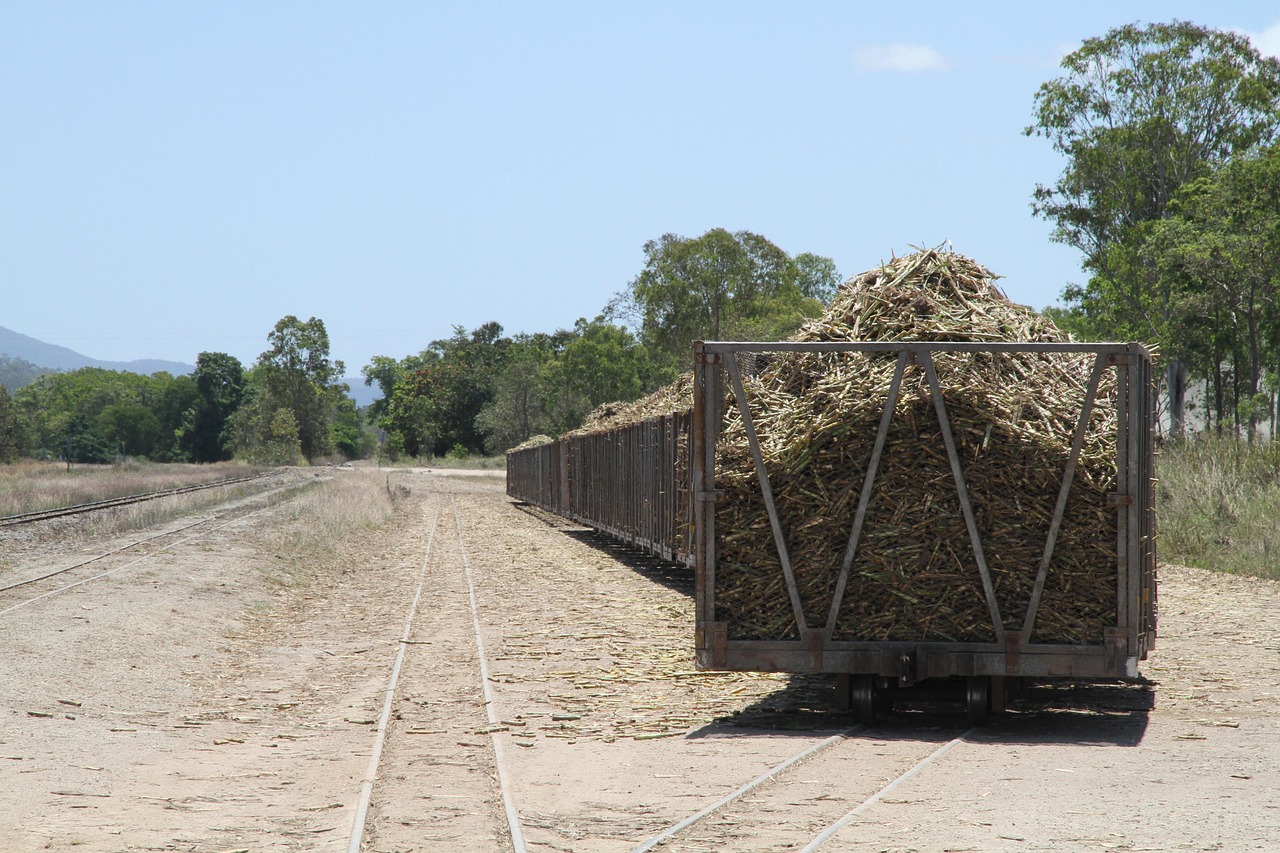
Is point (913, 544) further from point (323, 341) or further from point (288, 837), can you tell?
point (323, 341)

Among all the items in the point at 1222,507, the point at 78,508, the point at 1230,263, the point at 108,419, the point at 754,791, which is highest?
the point at 1230,263

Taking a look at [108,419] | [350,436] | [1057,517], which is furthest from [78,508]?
[350,436]

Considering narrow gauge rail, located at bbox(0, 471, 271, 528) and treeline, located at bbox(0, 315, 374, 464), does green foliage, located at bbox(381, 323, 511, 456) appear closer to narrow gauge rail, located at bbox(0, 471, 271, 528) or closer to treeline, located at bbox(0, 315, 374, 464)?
treeline, located at bbox(0, 315, 374, 464)

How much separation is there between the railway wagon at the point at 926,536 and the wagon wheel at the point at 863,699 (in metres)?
0.02

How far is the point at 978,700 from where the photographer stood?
8.40m

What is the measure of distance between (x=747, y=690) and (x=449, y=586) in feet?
31.9

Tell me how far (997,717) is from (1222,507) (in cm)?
1466

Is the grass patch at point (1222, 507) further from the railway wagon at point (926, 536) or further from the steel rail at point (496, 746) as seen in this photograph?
the steel rail at point (496, 746)

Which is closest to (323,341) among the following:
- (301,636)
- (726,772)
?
(301,636)

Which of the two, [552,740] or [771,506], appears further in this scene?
[771,506]

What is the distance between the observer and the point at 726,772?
23.4ft

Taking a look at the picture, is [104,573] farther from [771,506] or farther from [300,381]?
[300,381]

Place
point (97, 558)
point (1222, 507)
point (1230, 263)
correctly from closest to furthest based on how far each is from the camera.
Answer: point (97, 558)
point (1222, 507)
point (1230, 263)

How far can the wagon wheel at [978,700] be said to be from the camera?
27.6ft
